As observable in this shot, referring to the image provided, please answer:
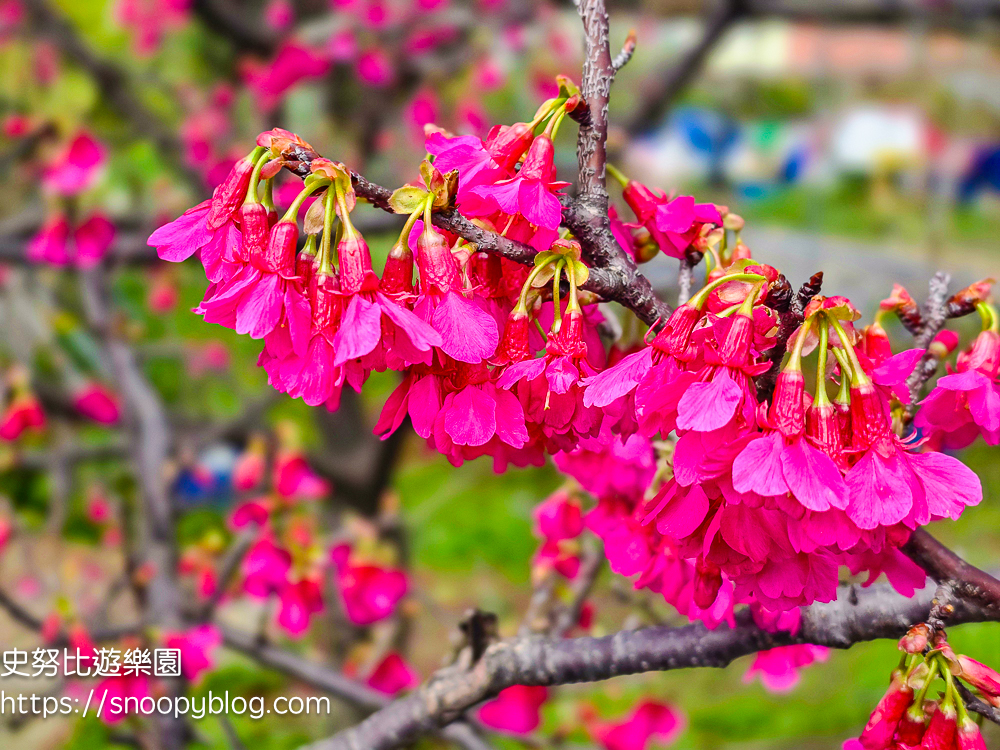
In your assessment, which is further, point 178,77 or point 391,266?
point 178,77

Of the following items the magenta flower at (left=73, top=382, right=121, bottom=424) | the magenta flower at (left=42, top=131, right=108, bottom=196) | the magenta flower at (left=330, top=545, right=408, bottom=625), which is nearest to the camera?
the magenta flower at (left=330, top=545, right=408, bottom=625)

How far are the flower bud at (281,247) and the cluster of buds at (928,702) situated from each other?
507 millimetres

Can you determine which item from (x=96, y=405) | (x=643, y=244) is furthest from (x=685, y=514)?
(x=96, y=405)

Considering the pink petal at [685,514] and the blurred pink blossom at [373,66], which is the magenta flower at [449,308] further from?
the blurred pink blossom at [373,66]

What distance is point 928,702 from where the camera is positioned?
1.92ft

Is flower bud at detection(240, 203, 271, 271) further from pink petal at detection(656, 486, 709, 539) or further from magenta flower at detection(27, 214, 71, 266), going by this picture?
magenta flower at detection(27, 214, 71, 266)

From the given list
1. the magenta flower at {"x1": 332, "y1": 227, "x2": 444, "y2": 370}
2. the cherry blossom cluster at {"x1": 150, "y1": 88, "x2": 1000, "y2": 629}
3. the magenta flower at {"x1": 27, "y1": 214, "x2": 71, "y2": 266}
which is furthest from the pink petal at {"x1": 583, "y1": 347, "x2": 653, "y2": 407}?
the magenta flower at {"x1": 27, "y1": 214, "x2": 71, "y2": 266}

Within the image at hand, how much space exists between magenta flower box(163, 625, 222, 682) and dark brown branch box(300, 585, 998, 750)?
65 cm

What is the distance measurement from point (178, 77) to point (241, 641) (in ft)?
9.31

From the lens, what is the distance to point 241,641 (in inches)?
61.2

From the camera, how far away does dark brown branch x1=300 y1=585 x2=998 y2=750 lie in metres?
0.71

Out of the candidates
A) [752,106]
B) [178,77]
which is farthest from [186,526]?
[752,106]

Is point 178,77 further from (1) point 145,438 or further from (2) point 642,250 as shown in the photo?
(2) point 642,250

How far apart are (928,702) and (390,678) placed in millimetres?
1479
